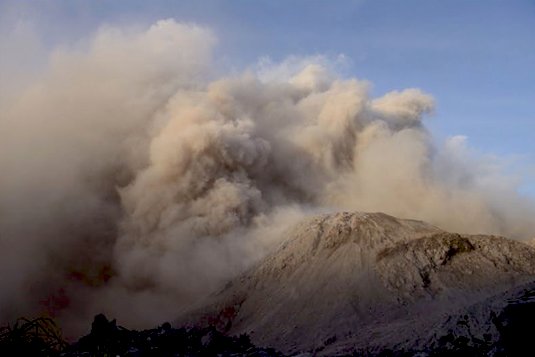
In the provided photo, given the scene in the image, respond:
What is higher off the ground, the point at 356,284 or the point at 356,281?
the point at 356,281

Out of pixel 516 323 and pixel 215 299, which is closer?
pixel 516 323

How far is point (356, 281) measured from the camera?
65.1 meters

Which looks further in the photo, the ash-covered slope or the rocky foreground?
the ash-covered slope

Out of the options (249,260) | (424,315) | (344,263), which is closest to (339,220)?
(344,263)

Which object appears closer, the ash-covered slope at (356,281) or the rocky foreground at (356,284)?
the rocky foreground at (356,284)

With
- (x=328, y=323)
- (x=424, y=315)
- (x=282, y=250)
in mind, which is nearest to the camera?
(x=424, y=315)

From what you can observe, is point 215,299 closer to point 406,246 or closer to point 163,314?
point 163,314

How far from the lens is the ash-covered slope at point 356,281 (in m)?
57.9

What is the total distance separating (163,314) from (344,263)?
81.2 ft

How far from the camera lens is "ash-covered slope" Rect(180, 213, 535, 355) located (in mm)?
57938

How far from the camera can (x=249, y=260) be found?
77.8m

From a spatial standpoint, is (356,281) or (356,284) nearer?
(356,284)

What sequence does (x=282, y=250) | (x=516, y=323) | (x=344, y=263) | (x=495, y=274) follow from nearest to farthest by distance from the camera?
1. (x=516, y=323)
2. (x=495, y=274)
3. (x=344, y=263)
4. (x=282, y=250)

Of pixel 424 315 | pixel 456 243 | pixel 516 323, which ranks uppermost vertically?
pixel 456 243
